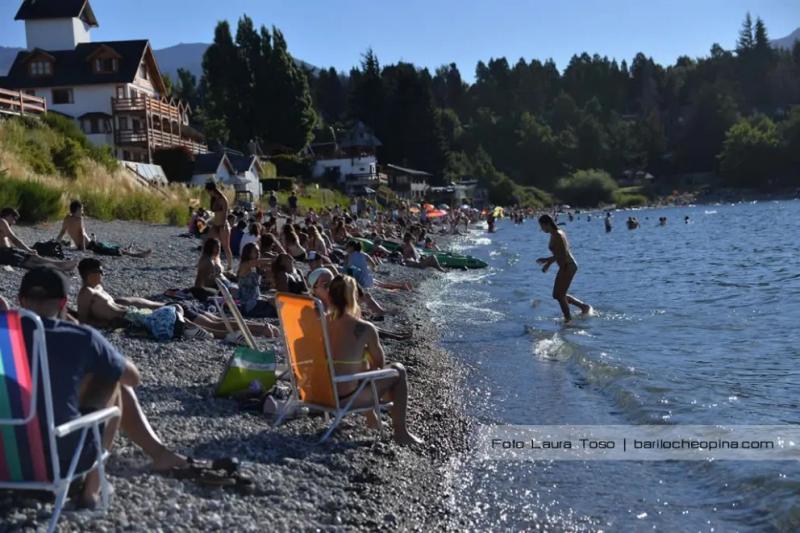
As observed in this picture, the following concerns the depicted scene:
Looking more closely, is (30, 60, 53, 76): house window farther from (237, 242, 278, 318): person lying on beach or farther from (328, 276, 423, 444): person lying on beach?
(328, 276, 423, 444): person lying on beach

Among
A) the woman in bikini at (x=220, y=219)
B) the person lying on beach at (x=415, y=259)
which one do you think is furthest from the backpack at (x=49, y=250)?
the person lying on beach at (x=415, y=259)

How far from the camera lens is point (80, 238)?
16.5 metres

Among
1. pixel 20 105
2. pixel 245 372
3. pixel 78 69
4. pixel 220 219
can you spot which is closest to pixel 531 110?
pixel 78 69

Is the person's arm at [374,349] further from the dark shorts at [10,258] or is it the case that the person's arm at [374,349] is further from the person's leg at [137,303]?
the dark shorts at [10,258]

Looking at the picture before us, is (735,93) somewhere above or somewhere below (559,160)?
above

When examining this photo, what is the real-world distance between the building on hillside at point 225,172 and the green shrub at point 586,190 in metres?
83.2

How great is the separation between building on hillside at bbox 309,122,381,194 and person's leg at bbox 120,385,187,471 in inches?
2611

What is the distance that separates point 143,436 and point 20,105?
30528 millimetres

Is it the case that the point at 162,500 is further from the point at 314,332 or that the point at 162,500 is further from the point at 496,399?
the point at 496,399

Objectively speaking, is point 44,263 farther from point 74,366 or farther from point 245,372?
point 74,366

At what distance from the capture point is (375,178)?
76.2m

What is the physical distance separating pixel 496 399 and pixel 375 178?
68.0m

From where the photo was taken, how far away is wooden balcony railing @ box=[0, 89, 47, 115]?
31109mm

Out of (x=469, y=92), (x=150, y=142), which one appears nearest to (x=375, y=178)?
(x=150, y=142)
